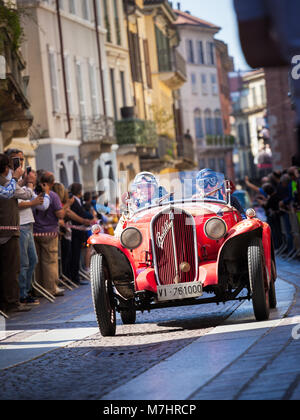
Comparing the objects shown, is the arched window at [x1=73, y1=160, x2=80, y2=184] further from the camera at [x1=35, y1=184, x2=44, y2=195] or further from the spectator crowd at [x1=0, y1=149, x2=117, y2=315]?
the camera at [x1=35, y1=184, x2=44, y2=195]

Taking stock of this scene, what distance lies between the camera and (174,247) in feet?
36.5

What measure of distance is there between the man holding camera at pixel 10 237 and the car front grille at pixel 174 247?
12.4ft

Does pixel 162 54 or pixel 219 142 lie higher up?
pixel 162 54

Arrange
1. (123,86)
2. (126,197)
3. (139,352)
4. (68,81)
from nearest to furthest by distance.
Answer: (139,352)
(126,197)
(68,81)
(123,86)

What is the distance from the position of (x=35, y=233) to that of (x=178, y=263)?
22.6 feet

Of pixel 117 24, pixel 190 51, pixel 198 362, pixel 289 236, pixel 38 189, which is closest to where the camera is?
pixel 198 362

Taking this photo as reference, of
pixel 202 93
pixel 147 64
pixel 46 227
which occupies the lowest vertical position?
pixel 46 227

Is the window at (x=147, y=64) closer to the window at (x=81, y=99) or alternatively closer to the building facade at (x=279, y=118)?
the building facade at (x=279, y=118)

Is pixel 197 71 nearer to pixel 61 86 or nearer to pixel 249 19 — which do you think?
pixel 61 86

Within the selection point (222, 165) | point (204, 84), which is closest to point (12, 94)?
point (204, 84)

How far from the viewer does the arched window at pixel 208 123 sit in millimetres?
107750

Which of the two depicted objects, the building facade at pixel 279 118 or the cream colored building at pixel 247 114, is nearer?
the building facade at pixel 279 118

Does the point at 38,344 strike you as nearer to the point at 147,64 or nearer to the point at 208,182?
the point at 208,182

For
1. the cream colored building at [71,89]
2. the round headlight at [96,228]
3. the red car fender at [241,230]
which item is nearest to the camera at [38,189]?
the round headlight at [96,228]
